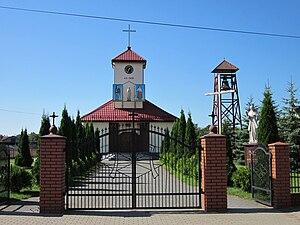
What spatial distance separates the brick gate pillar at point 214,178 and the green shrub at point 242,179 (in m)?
3.60

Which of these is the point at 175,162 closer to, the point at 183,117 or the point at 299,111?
the point at 183,117

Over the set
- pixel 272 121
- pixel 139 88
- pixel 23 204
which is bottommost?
pixel 23 204

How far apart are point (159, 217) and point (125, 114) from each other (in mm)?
29792

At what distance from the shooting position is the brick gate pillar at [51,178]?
8.49 metres

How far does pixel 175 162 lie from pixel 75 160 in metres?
5.34

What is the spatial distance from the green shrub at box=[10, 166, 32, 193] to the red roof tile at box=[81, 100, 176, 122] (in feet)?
79.1

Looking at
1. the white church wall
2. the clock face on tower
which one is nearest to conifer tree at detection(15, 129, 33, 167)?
the white church wall

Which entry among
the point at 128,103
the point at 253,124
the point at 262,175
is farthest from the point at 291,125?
the point at 128,103

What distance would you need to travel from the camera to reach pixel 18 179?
11.9 m

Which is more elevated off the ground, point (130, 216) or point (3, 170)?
point (3, 170)

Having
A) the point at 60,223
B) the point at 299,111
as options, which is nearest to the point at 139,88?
the point at 299,111

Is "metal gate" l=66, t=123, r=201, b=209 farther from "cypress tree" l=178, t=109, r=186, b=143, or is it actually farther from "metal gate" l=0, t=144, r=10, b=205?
"cypress tree" l=178, t=109, r=186, b=143

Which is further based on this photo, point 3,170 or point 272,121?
point 272,121

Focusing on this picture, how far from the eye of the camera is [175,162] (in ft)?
63.7
